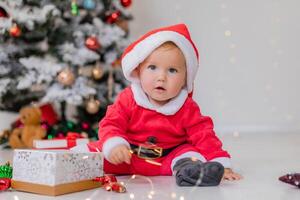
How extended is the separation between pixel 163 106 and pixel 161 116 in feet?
0.10

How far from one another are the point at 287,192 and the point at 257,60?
233 centimetres

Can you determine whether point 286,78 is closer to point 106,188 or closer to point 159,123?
point 159,123

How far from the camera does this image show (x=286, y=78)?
357cm

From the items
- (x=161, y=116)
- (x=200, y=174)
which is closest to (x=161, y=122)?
(x=161, y=116)

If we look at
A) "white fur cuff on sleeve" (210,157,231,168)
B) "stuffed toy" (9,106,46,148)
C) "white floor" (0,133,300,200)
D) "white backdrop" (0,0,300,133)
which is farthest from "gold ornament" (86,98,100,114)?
"white fur cuff on sleeve" (210,157,231,168)

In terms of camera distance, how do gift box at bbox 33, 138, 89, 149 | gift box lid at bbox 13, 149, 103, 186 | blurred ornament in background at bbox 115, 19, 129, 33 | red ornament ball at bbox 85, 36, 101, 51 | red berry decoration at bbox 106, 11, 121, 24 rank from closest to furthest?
gift box lid at bbox 13, 149, 103, 186, gift box at bbox 33, 138, 89, 149, red ornament ball at bbox 85, 36, 101, 51, red berry decoration at bbox 106, 11, 121, 24, blurred ornament in background at bbox 115, 19, 129, 33

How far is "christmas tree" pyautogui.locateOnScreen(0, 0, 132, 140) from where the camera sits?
2639 millimetres

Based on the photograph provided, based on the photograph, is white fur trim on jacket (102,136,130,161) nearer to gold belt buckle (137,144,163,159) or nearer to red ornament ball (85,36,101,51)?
gold belt buckle (137,144,163,159)

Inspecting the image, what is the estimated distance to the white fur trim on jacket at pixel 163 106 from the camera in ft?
5.06

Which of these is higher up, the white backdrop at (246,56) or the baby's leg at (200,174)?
the white backdrop at (246,56)

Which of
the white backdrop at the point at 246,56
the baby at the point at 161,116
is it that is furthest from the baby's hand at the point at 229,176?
the white backdrop at the point at 246,56

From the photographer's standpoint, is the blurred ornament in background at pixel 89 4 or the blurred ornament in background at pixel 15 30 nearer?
the blurred ornament in background at pixel 15 30

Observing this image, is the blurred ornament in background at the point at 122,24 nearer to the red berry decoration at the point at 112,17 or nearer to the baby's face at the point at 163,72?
the red berry decoration at the point at 112,17

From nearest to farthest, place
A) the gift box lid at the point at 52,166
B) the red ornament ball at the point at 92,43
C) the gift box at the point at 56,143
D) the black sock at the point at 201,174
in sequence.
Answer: the gift box lid at the point at 52,166, the black sock at the point at 201,174, the gift box at the point at 56,143, the red ornament ball at the point at 92,43
